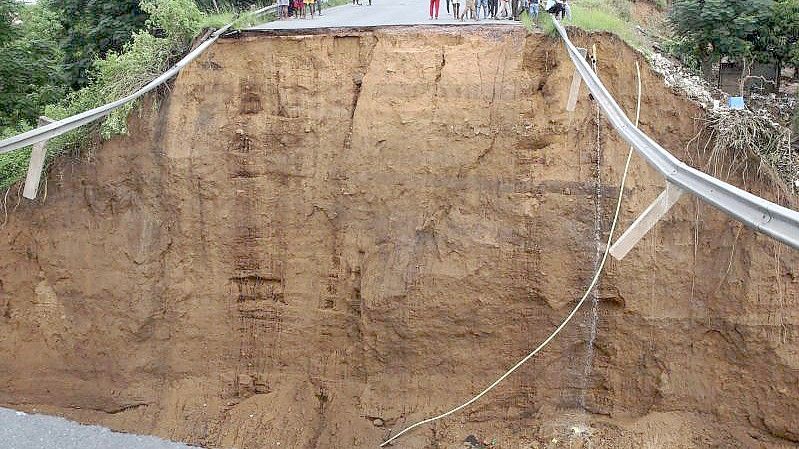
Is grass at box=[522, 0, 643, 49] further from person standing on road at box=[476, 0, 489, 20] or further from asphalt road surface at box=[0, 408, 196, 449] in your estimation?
asphalt road surface at box=[0, 408, 196, 449]

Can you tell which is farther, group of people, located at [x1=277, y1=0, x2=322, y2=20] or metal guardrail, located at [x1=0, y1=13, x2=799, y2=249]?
group of people, located at [x1=277, y1=0, x2=322, y2=20]

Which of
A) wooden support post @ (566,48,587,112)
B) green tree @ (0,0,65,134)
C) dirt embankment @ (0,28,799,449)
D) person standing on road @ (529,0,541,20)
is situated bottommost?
dirt embankment @ (0,28,799,449)

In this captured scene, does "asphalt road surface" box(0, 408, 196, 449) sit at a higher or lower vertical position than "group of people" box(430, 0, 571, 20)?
lower

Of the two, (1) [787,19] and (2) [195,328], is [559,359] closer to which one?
(2) [195,328]

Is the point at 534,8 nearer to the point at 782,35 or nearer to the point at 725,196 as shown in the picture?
the point at 782,35

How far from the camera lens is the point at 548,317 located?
29.8ft

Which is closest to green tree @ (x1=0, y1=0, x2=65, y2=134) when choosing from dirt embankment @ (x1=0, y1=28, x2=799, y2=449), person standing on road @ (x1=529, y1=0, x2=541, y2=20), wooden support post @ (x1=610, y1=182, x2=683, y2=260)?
dirt embankment @ (x1=0, y1=28, x2=799, y2=449)

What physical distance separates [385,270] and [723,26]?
643cm

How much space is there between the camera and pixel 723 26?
1094 centimetres

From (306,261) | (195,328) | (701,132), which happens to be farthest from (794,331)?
(195,328)

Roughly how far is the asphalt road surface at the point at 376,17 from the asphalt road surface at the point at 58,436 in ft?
19.3

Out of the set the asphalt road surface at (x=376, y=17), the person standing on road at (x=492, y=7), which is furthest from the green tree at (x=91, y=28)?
the person standing on road at (x=492, y=7)

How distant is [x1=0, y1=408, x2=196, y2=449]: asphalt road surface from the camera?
919 centimetres

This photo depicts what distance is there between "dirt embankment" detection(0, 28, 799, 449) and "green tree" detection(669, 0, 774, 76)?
2.47m
